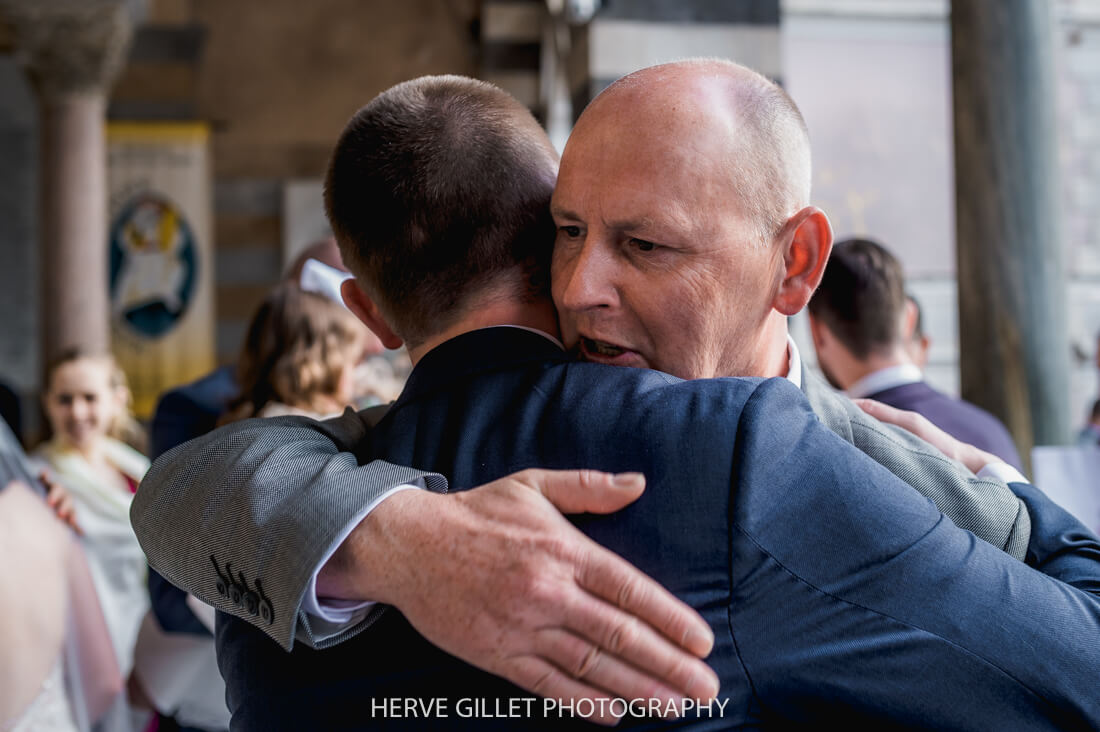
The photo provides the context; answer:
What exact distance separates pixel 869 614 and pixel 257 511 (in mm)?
589

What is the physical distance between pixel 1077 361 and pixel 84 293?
8.30 m

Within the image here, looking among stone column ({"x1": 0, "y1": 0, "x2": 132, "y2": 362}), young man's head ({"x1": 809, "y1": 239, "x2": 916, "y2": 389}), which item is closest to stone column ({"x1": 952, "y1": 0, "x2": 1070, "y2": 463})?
young man's head ({"x1": 809, "y1": 239, "x2": 916, "y2": 389})

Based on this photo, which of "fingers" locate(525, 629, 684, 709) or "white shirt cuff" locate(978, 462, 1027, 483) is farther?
"white shirt cuff" locate(978, 462, 1027, 483)

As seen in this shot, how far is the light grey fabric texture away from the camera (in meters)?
1.19

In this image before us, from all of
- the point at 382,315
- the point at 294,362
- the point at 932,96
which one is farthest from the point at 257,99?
the point at 382,315

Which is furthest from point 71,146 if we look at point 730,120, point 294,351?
point 730,120

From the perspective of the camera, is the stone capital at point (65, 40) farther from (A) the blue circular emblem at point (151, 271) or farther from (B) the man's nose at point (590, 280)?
(B) the man's nose at point (590, 280)

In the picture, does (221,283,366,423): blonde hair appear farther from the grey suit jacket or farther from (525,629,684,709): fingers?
(525,629,684,709): fingers

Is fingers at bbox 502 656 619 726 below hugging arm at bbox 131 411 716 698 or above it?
below

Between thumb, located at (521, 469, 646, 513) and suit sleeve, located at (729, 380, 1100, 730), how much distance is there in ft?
→ 0.31

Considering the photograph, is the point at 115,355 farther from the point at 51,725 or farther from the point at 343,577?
the point at 343,577

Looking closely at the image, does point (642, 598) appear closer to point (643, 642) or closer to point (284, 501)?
point (643, 642)

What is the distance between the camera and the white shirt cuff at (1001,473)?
4.46 ft

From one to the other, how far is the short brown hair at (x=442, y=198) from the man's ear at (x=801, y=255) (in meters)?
0.29
